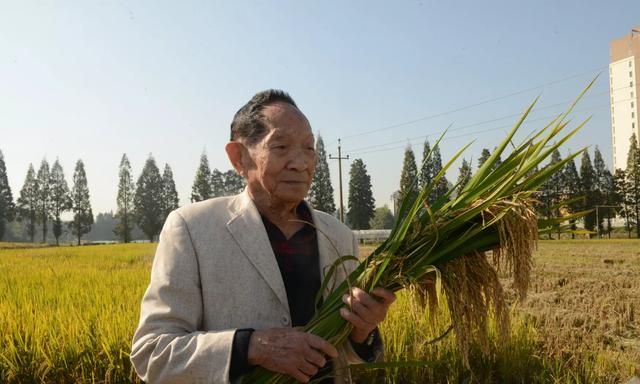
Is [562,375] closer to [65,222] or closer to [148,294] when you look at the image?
[148,294]

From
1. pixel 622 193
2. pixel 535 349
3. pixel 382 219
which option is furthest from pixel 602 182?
pixel 535 349

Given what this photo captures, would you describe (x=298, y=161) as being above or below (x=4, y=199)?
below

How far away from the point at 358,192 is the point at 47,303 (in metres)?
42.1

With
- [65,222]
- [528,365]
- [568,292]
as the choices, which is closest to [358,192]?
[65,222]

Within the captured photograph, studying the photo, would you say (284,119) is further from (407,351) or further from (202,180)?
(202,180)

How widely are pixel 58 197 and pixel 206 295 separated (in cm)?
5303

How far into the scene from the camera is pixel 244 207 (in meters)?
1.69

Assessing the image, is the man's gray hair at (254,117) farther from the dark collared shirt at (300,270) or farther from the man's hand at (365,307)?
the man's hand at (365,307)

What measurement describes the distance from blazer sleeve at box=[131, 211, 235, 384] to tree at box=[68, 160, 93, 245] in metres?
50.6

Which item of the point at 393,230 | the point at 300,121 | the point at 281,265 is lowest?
the point at 281,265

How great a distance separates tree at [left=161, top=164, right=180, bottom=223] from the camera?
4825cm

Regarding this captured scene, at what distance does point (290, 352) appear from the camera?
135cm

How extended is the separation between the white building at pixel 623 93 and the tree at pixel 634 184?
52.6 ft

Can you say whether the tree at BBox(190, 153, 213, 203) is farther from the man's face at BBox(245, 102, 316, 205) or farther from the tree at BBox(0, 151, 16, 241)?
the man's face at BBox(245, 102, 316, 205)
